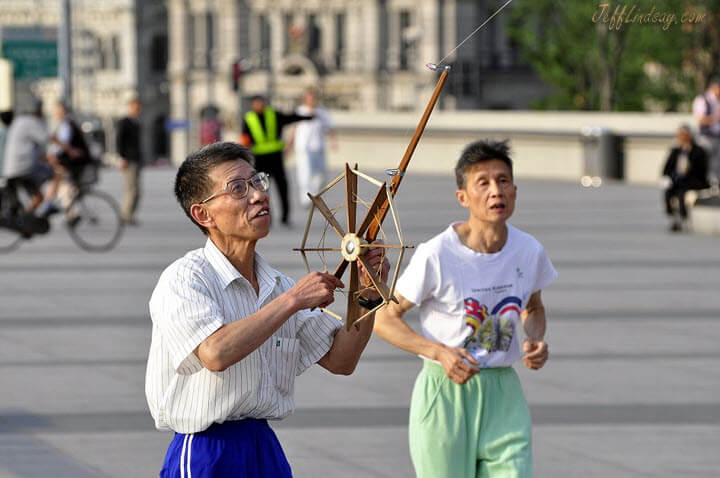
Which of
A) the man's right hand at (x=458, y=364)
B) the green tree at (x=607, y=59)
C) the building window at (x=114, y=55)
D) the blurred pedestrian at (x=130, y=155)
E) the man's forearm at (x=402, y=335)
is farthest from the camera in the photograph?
the building window at (x=114, y=55)

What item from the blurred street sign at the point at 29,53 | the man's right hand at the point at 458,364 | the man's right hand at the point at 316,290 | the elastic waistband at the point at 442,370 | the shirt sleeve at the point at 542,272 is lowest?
the elastic waistband at the point at 442,370

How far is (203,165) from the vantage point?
13.9 ft

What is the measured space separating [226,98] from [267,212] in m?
98.2

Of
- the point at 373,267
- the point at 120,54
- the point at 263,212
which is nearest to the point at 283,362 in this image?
the point at 263,212

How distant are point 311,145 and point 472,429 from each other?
781 inches

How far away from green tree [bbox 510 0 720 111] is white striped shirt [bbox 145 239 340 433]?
40.7 meters

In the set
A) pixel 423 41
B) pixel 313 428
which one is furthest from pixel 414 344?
pixel 423 41

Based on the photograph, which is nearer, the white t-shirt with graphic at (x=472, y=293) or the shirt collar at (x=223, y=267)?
the shirt collar at (x=223, y=267)

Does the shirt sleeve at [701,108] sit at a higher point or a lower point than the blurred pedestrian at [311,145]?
higher

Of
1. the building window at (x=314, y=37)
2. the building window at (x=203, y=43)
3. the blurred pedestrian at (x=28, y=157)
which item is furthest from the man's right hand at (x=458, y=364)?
the building window at (x=203, y=43)

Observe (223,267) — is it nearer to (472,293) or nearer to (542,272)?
(472,293)

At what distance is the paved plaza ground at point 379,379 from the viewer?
7.76 meters

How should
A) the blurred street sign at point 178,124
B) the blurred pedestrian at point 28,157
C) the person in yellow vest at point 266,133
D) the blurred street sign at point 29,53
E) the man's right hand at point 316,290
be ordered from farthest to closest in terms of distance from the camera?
the blurred street sign at point 178,124 < the blurred street sign at point 29,53 < the person in yellow vest at point 266,133 < the blurred pedestrian at point 28,157 < the man's right hand at point 316,290

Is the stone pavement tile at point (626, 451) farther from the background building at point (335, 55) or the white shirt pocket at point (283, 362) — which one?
the background building at point (335, 55)
